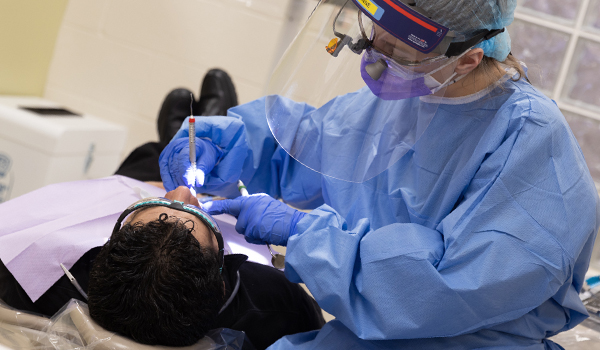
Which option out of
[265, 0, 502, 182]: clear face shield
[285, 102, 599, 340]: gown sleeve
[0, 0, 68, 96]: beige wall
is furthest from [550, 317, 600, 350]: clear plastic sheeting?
[0, 0, 68, 96]: beige wall

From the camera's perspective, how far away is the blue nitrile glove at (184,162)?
1.40 metres

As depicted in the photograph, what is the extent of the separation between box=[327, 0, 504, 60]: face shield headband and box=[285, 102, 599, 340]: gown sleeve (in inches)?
8.1

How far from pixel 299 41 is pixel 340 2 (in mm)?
128

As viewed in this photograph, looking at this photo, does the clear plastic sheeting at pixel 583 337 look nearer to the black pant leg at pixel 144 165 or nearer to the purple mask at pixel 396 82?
the purple mask at pixel 396 82

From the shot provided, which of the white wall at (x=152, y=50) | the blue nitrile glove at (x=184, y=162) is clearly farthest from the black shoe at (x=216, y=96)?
the blue nitrile glove at (x=184, y=162)

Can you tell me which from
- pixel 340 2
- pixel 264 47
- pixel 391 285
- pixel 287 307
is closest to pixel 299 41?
pixel 340 2

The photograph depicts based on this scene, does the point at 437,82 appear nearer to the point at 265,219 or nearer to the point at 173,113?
the point at 265,219

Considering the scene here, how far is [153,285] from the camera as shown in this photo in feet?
3.48

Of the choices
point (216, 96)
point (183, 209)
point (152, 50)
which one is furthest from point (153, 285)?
point (152, 50)

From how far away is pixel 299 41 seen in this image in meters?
1.22

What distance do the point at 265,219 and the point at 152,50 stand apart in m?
1.89

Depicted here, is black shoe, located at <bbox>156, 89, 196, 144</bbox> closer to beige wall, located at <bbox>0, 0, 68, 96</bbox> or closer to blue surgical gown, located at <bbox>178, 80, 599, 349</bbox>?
beige wall, located at <bbox>0, 0, 68, 96</bbox>

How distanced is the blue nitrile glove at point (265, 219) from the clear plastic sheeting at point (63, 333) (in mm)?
262

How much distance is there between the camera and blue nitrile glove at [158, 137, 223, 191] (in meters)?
1.40
